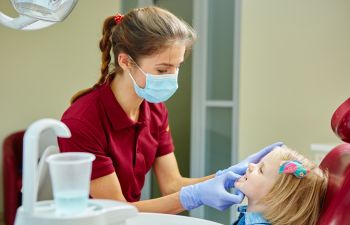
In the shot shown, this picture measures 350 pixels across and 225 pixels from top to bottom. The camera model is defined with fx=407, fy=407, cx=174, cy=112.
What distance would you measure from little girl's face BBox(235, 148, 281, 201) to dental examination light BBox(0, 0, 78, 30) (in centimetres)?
75

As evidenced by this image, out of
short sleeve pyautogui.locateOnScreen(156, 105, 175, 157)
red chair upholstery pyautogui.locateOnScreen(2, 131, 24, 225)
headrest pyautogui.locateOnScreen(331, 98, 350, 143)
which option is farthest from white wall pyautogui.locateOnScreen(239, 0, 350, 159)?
headrest pyautogui.locateOnScreen(331, 98, 350, 143)

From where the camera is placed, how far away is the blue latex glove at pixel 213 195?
1225mm

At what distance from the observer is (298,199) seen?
1.19 m

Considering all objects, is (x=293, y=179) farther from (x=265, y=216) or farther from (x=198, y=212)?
(x=198, y=212)

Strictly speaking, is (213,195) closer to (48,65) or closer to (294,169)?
(294,169)

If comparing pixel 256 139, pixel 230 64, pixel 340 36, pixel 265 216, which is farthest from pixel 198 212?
pixel 265 216

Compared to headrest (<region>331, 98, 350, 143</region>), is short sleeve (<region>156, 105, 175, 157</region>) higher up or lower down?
lower down

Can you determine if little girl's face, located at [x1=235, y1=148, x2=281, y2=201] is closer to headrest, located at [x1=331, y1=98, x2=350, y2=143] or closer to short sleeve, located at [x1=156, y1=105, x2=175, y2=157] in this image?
headrest, located at [x1=331, y1=98, x2=350, y2=143]

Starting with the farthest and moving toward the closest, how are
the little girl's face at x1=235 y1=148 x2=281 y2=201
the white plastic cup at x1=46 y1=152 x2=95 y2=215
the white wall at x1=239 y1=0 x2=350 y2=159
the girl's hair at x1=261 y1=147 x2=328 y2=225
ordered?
the white wall at x1=239 y1=0 x2=350 y2=159, the little girl's face at x1=235 y1=148 x2=281 y2=201, the girl's hair at x1=261 y1=147 x2=328 y2=225, the white plastic cup at x1=46 y1=152 x2=95 y2=215

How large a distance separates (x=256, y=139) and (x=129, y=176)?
1379 mm

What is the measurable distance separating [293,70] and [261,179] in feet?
5.02

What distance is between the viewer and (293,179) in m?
1.21

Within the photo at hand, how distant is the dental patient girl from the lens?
3.85ft

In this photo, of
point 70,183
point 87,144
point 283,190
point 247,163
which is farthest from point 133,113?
point 70,183
